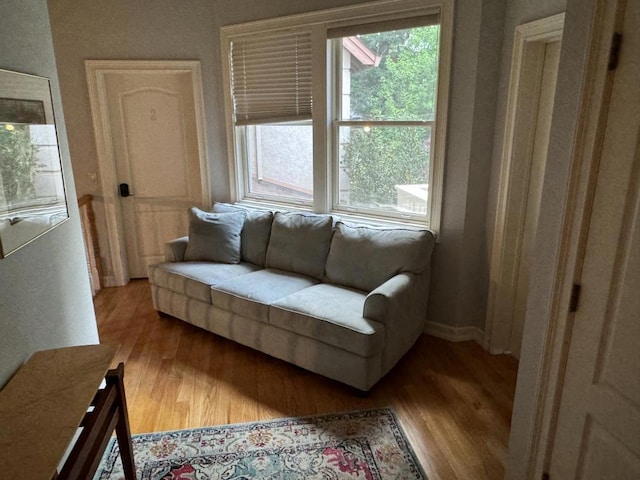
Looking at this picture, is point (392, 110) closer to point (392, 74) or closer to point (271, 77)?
point (392, 74)

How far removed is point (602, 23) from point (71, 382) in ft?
6.65

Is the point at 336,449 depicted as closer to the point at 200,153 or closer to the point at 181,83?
the point at 200,153

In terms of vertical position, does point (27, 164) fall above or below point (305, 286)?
above

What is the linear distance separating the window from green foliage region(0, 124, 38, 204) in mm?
2210

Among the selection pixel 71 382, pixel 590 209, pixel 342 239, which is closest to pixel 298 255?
pixel 342 239

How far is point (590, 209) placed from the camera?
125 cm

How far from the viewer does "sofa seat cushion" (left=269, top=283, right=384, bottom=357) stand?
2412 millimetres

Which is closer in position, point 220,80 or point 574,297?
point 574,297

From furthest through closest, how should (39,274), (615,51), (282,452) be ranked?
1. (282,452)
2. (39,274)
3. (615,51)

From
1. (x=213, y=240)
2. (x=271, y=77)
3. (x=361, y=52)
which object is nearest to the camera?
(x=361, y=52)

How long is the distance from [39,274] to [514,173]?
265cm

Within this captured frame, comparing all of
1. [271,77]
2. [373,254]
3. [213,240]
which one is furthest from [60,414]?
[271,77]

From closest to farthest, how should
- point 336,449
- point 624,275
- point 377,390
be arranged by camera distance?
point 624,275
point 336,449
point 377,390

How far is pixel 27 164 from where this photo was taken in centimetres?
169
